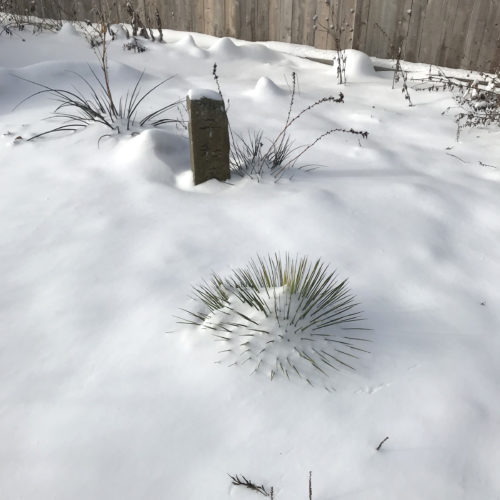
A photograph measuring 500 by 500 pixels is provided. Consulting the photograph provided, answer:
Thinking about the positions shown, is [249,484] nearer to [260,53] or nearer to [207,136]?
[207,136]

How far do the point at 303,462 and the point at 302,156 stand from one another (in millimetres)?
2278

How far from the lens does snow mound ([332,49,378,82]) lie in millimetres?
5047

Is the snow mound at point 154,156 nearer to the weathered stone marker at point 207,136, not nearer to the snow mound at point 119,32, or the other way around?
the weathered stone marker at point 207,136

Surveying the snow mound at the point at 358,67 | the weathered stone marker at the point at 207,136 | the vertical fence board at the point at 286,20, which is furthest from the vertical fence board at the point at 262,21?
the weathered stone marker at the point at 207,136

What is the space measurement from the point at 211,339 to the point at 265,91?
322 centimetres

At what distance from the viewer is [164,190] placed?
8.95 feet

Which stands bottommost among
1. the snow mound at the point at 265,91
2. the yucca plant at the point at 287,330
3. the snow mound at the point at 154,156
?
the yucca plant at the point at 287,330

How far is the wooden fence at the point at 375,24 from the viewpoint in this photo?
477 cm

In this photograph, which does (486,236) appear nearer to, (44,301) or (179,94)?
(44,301)

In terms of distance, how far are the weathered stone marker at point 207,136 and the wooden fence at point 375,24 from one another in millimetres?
2633

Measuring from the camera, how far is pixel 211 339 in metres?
1.71

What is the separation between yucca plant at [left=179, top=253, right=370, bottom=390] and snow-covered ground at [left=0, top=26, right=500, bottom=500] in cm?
6

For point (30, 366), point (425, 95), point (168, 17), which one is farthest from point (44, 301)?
point (168, 17)

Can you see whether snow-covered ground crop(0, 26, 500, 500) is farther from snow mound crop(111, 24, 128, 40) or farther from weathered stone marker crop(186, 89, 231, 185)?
snow mound crop(111, 24, 128, 40)
